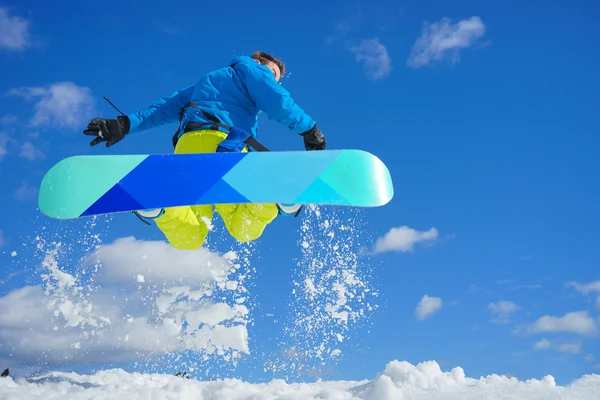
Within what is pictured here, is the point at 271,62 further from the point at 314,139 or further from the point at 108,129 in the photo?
the point at 108,129

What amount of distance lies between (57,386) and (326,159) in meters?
2.90

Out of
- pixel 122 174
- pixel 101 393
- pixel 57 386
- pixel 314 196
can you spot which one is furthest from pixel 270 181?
pixel 57 386

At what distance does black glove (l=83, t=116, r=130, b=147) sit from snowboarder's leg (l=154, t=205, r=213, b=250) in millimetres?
930

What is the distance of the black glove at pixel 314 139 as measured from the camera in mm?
3564

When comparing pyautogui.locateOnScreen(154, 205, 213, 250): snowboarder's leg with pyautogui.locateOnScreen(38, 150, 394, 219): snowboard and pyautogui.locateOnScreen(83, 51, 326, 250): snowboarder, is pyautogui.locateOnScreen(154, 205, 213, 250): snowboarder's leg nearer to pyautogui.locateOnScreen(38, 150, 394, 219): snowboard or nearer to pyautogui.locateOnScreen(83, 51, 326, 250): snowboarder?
pyautogui.locateOnScreen(83, 51, 326, 250): snowboarder

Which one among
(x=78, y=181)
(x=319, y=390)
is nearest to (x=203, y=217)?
(x=78, y=181)

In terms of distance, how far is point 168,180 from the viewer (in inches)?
120

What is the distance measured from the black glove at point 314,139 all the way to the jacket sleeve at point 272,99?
0.07 meters

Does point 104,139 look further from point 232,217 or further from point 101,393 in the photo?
point 101,393

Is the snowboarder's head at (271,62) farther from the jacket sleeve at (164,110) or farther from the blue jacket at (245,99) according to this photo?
the jacket sleeve at (164,110)

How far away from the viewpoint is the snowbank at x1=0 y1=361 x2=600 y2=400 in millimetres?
3541

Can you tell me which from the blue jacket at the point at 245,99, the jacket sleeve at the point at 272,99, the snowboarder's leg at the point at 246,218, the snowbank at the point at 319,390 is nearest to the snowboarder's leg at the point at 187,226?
the snowboarder's leg at the point at 246,218

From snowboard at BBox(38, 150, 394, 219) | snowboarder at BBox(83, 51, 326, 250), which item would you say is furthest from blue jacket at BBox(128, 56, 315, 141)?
snowboard at BBox(38, 150, 394, 219)

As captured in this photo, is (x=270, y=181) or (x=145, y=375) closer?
(x=270, y=181)
